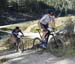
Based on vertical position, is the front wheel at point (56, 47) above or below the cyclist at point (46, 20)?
below

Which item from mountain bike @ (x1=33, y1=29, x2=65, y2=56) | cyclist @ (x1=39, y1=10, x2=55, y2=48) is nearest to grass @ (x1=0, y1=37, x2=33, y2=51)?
mountain bike @ (x1=33, y1=29, x2=65, y2=56)

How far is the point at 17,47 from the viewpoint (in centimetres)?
1268

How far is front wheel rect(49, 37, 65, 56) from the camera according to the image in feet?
34.2

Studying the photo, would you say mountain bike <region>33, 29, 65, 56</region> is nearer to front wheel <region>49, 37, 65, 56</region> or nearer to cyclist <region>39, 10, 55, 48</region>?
front wheel <region>49, 37, 65, 56</region>

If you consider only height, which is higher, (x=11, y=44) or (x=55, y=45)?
(x=55, y=45)

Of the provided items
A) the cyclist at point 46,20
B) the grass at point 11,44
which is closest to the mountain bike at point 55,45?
the cyclist at point 46,20

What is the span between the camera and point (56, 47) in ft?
35.3

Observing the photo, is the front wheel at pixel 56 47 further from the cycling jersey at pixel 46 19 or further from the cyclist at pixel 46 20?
the cycling jersey at pixel 46 19

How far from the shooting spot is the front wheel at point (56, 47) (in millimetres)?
10416

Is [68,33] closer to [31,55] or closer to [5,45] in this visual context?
[31,55]

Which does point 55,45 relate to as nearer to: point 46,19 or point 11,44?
point 46,19

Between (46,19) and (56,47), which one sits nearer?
(46,19)

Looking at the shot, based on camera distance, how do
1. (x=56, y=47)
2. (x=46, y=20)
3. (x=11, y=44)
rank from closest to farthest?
(x=46, y=20) → (x=56, y=47) → (x=11, y=44)

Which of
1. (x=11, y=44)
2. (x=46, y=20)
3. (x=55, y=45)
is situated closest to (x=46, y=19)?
(x=46, y=20)
